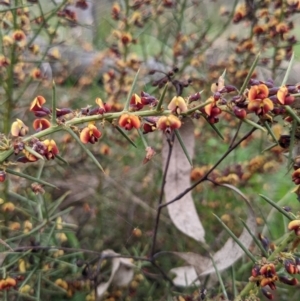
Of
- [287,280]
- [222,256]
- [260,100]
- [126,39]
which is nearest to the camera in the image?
[260,100]

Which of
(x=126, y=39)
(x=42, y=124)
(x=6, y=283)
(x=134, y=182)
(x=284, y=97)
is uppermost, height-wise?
(x=284, y=97)

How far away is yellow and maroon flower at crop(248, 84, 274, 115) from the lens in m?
0.68

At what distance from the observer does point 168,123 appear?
0.68 m

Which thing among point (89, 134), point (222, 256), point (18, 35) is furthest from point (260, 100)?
point (18, 35)

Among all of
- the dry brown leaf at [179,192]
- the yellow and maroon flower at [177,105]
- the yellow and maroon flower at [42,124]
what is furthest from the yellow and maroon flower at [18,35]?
the yellow and maroon flower at [177,105]

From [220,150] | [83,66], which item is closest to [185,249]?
[220,150]

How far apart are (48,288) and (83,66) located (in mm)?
1446

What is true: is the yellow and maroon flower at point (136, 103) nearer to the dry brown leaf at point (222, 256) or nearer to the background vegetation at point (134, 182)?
the background vegetation at point (134, 182)

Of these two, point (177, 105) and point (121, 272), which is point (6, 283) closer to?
point (121, 272)

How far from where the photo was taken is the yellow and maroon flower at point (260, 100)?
682 millimetres

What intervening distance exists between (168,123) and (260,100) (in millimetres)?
124

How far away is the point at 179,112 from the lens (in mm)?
700

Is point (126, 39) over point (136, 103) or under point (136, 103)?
under

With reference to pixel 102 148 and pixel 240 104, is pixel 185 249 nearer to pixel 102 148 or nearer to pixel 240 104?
pixel 102 148
